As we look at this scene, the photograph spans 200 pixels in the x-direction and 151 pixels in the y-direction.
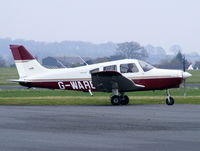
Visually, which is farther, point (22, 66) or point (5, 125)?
point (22, 66)

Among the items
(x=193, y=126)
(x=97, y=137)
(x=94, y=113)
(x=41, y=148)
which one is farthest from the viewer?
(x=94, y=113)

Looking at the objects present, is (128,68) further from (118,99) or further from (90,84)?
(90,84)

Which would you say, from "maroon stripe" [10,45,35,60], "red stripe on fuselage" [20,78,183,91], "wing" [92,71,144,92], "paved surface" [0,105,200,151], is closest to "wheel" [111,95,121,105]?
"wing" [92,71,144,92]

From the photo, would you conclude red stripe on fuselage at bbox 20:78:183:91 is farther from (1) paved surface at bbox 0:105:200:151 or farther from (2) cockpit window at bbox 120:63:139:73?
(1) paved surface at bbox 0:105:200:151

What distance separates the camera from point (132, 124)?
1784 centimetres

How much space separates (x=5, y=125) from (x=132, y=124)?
3.31 metres

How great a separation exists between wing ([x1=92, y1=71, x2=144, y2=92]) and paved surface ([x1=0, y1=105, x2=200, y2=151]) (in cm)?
515

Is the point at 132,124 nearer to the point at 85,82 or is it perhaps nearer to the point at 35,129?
the point at 35,129

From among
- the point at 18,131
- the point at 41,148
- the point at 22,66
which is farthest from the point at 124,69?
the point at 41,148

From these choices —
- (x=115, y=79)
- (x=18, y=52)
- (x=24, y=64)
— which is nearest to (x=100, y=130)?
(x=115, y=79)

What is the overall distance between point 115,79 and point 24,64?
173 inches

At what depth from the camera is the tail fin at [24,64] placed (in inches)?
1172

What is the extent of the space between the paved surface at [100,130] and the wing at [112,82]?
203 inches

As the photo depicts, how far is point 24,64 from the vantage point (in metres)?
A: 30.0
